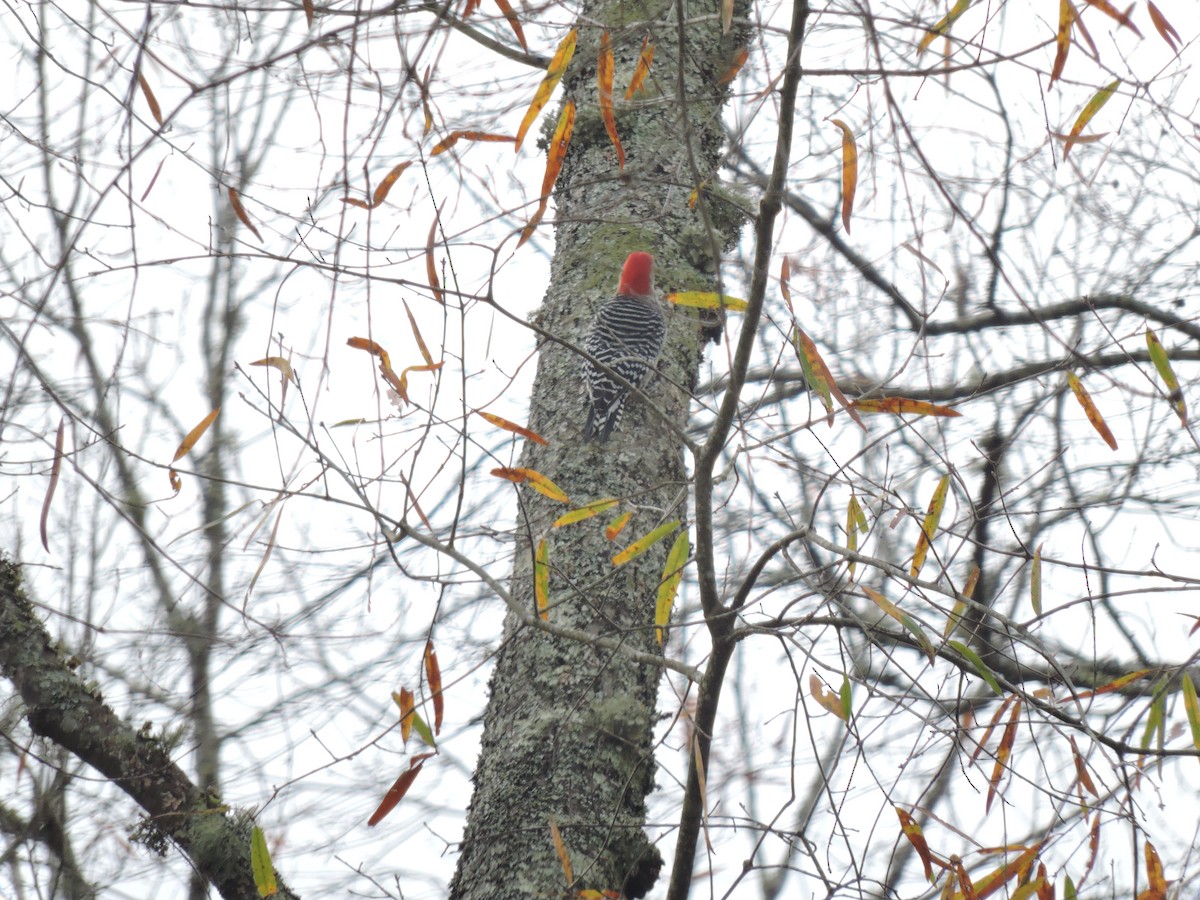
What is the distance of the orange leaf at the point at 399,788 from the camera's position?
80.2 inches

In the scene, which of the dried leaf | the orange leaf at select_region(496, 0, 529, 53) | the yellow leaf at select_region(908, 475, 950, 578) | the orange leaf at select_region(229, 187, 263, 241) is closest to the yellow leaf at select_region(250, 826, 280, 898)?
the orange leaf at select_region(229, 187, 263, 241)

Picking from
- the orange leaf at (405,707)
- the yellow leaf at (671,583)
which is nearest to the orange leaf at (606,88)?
the yellow leaf at (671,583)

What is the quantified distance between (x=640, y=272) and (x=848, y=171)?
4.30 ft

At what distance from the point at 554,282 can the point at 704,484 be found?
1.43 meters

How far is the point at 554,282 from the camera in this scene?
3270 millimetres

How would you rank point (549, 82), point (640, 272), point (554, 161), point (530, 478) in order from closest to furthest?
1. point (549, 82)
2. point (554, 161)
3. point (530, 478)
4. point (640, 272)

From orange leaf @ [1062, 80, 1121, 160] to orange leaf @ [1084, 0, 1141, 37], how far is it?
172mm

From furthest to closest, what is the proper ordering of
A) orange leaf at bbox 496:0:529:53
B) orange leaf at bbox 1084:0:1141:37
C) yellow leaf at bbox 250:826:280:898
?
yellow leaf at bbox 250:826:280:898, orange leaf at bbox 496:0:529:53, orange leaf at bbox 1084:0:1141:37

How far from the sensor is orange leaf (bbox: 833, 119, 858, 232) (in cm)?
189

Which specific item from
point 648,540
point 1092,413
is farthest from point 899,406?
point 648,540

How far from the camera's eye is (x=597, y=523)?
274 centimetres

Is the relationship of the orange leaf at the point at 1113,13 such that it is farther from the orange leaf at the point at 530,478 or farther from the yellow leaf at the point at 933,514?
the orange leaf at the point at 530,478

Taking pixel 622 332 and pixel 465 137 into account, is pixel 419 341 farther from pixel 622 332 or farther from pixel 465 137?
pixel 622 332

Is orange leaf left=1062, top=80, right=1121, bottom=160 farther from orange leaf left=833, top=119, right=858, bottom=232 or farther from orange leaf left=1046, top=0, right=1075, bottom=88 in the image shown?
orange leaf left=833, top=119, right=858, bottom=232
